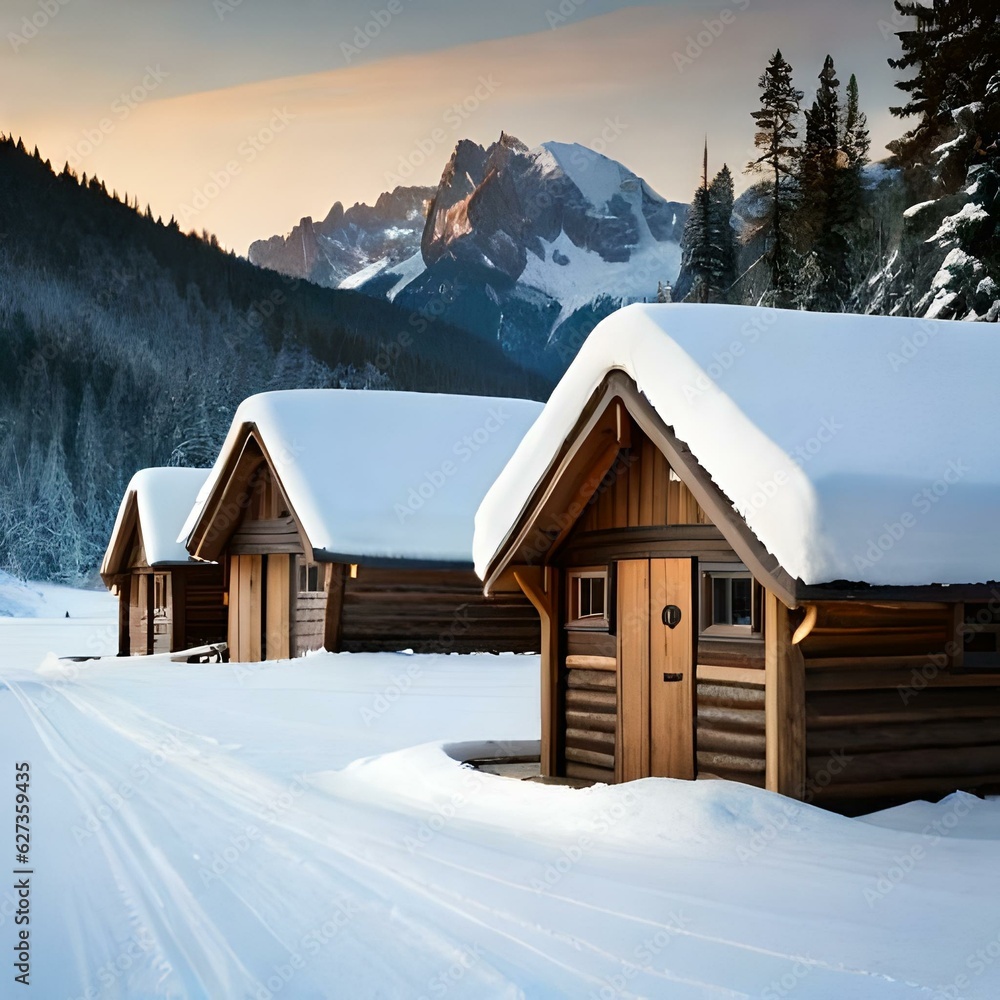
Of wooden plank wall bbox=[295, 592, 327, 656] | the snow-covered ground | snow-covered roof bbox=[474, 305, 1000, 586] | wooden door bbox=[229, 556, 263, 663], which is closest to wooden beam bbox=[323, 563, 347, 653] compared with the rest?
wooden plank wall bbox=[295, 592, 327, 656]

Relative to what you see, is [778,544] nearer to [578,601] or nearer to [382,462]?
[578,601]

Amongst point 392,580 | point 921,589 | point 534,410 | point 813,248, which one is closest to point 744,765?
point 921,589

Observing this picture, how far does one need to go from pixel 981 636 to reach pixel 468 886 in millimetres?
5250

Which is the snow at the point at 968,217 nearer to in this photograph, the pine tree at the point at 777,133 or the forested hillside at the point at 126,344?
the pine tree at the point at 777,133

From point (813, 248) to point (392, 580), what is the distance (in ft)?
108

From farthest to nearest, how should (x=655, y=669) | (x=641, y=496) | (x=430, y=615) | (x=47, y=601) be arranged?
(x=47, y=601), (x=430, y=615), (x=641, y=496), (x=655, y=669)

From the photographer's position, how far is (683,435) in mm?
9836

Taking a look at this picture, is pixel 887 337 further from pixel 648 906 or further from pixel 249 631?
pixel 249 631

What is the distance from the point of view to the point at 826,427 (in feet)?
31.6

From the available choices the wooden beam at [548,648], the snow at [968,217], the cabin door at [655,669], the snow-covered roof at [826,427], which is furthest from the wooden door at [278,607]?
the snow at [968,217]

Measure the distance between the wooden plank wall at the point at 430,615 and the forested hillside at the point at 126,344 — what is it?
263 ft

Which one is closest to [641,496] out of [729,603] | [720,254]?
[729,603]

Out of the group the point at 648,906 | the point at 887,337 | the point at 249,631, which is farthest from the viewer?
the point at 249,631

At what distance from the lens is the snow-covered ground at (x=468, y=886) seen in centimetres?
596
